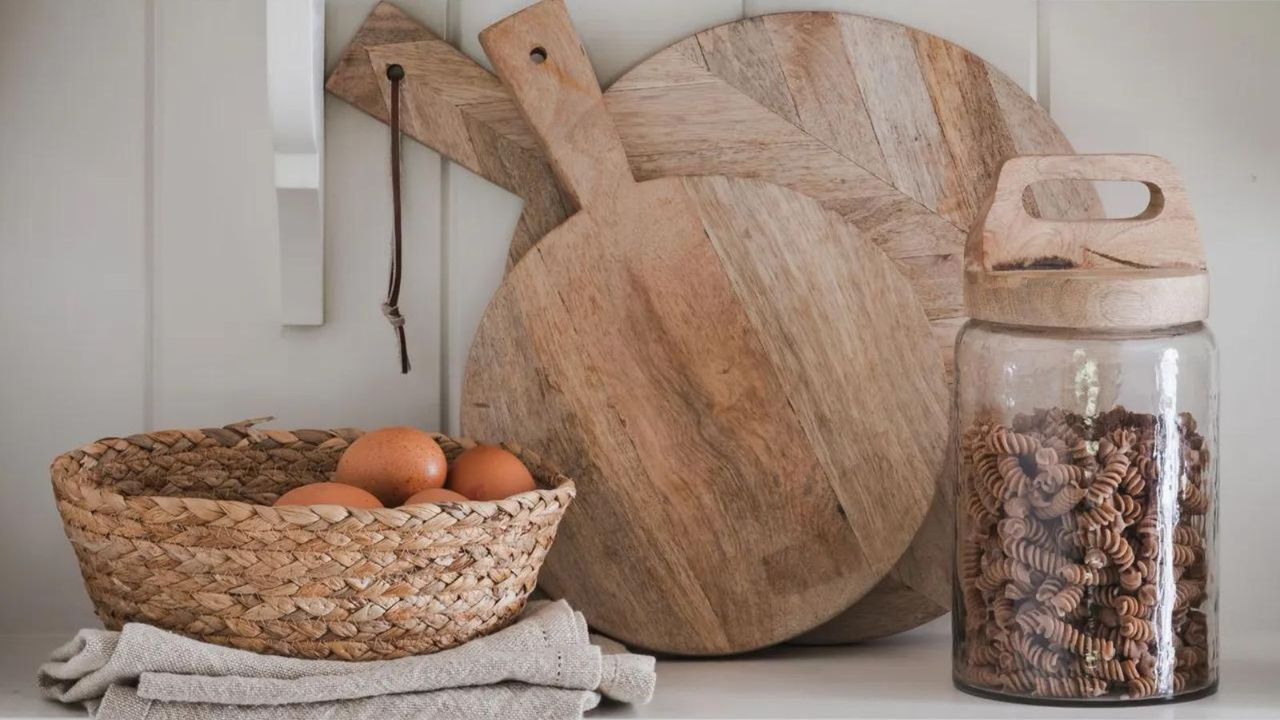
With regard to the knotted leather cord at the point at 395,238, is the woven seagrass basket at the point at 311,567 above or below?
below

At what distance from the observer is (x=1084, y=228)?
886 millimetres

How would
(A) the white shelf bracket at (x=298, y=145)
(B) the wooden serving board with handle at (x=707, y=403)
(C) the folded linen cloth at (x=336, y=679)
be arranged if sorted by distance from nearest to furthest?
1. (C) the folded linen cloth at (x=336, y=679)
2. (A) the white shelf bracket at (x=298, y=145)
3. (B) the wooden serving board with handle at (x=707, y=403)

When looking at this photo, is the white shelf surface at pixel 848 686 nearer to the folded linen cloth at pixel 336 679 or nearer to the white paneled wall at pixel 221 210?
the folded linen cloth at pixel 336 679

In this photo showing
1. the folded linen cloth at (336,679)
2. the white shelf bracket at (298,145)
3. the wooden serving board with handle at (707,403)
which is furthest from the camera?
the wooden serving board with handle at (707,403)

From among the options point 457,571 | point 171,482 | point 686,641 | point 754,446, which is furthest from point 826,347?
point 171,482

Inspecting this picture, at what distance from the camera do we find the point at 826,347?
103cm

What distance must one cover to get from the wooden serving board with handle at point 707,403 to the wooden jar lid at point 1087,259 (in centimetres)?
14

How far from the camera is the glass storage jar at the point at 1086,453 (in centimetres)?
85

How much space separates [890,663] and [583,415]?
29 cm

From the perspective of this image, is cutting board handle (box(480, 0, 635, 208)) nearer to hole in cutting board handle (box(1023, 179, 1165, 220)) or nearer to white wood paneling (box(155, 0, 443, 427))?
A: white wood paneling (box(155, 0, 443, 427))

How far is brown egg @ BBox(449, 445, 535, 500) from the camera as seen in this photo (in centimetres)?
90

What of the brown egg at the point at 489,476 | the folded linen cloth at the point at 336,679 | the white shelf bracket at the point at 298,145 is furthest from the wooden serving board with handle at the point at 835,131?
the folded linen cloth at the point at 336,679

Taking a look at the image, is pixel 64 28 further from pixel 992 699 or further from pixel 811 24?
pixel 992 699

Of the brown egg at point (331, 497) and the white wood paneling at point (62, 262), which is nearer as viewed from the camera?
the brown egg at point (331, 497)
